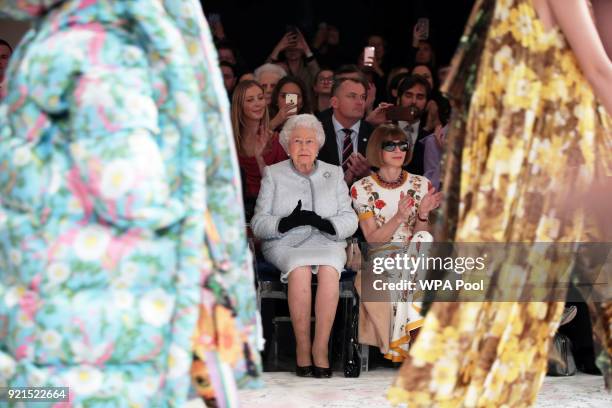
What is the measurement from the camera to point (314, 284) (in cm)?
580

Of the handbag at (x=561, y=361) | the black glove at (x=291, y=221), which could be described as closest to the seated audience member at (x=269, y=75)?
the black glove at (x=291, y=221)

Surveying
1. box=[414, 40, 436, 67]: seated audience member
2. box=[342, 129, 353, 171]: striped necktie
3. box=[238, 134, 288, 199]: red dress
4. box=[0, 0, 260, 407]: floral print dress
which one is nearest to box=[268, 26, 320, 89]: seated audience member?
box=[414, 40, 436, 67]: seated audience member

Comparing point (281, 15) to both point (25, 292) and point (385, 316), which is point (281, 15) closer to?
point (385, 316)

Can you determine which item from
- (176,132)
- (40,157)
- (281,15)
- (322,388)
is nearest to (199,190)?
(176,132)

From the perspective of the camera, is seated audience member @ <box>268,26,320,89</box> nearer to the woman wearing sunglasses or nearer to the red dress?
the red dress

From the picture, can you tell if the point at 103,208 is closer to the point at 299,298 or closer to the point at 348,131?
the point at 299,298

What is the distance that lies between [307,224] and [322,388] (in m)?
0.79

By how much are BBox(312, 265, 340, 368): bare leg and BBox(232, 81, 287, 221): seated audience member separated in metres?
0.70

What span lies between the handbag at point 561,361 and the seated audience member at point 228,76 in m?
2.16

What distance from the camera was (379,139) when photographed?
19.4 ft

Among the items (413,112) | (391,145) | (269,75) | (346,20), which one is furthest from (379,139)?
(346,20)

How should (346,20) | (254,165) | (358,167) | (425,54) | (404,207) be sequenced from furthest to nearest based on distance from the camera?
(346,20) < (425,54) < (358,167) < (254,165) < (404,207)

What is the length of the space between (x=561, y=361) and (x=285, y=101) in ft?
6.08

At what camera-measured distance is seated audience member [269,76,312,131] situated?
627 cm
